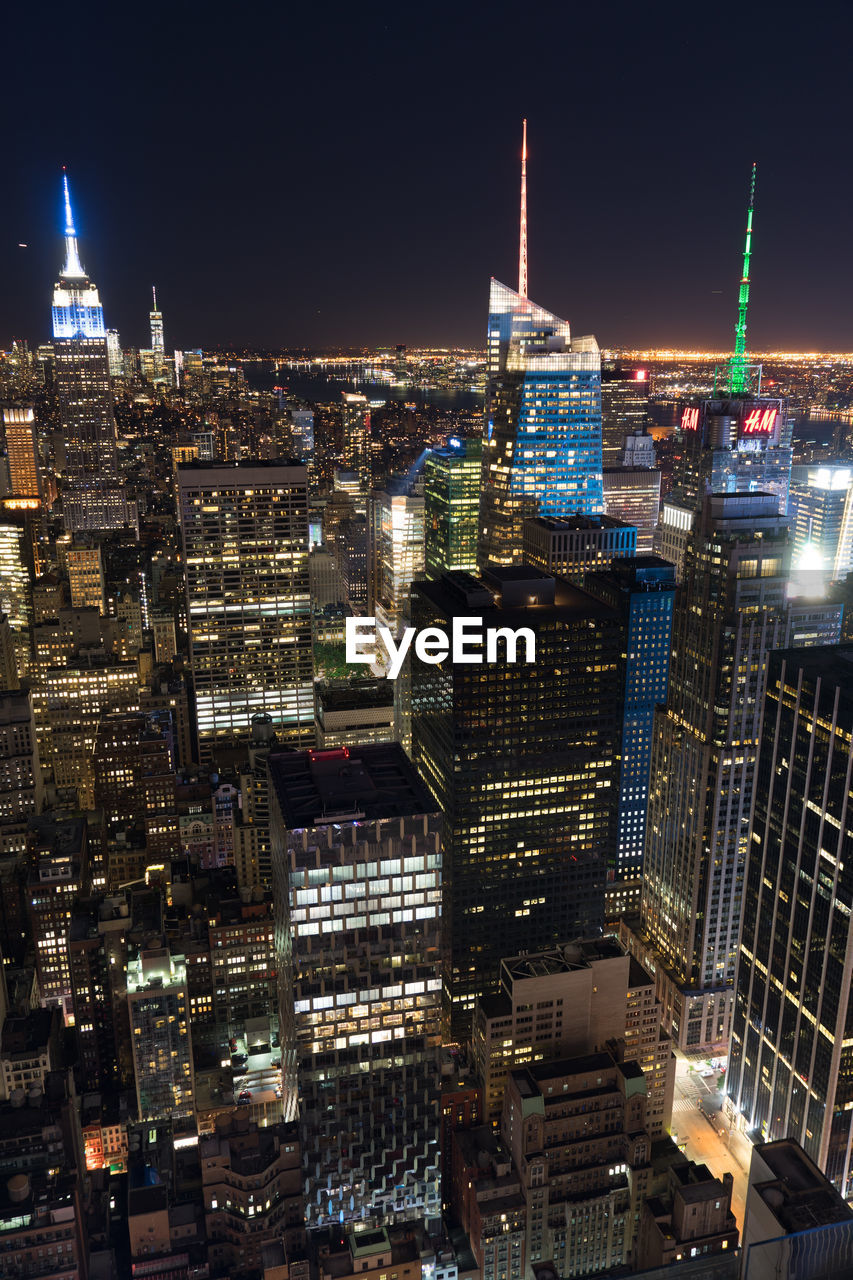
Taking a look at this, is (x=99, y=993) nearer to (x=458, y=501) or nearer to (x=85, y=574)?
(x=458, y=501)

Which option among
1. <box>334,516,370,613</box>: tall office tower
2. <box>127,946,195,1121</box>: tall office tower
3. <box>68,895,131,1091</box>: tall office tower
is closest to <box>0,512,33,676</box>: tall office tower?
<box>334,516,370,613</box>: tall office tower

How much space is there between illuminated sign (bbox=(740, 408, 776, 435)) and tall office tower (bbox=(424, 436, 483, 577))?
1427 inches

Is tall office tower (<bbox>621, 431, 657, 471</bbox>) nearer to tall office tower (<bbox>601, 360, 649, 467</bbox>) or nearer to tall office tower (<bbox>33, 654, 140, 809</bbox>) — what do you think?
tall office tower (<bbox>601, 360, 649, 467</bbox>)

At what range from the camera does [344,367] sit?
552 feet

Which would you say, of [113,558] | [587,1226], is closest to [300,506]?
[113,558]

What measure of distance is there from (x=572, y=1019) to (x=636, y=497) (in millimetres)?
98882

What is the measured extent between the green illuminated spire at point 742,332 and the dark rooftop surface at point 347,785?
5843 centimetres

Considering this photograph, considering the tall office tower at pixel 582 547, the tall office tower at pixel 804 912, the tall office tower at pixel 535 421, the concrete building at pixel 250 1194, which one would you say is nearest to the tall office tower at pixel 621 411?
the tall office tower at pixel 535 421

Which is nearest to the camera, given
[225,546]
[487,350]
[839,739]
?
[839,739]

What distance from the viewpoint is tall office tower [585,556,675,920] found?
3543 inches

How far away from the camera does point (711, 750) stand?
84.0 meters

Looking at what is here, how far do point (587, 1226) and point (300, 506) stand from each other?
86743mm

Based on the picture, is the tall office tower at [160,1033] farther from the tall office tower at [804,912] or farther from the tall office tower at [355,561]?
the tall office tower at [355,561]

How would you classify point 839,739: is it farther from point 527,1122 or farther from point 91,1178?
point 91,1178
